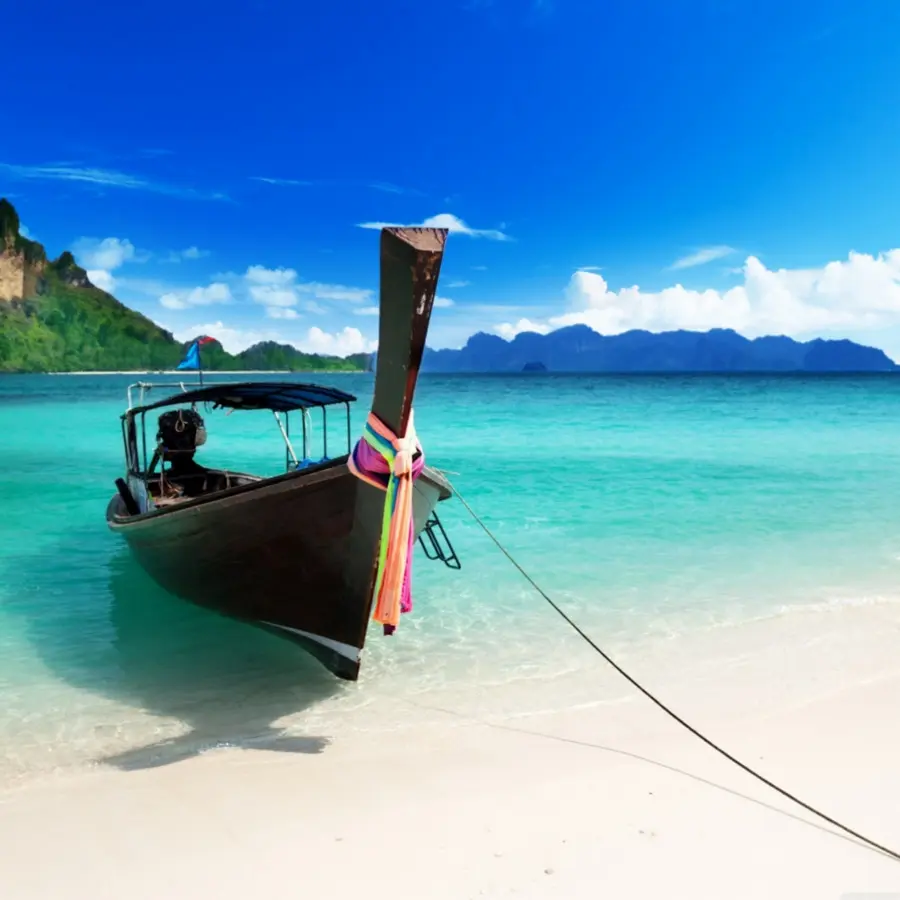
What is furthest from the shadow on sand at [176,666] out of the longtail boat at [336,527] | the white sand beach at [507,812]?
the longtail boat at [336,527]

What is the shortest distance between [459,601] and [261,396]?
3.18 meters

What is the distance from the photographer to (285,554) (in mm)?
5207

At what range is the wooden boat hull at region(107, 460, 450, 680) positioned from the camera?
4.90 metres

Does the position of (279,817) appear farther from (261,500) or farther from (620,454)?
(620,454)

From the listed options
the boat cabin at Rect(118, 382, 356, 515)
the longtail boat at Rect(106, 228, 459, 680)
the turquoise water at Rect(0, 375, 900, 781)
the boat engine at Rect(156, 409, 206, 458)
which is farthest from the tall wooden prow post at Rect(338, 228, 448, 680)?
the boat engine at Rect(156, 409, 206, 458)

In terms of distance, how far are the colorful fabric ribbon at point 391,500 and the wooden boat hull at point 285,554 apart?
29 cm

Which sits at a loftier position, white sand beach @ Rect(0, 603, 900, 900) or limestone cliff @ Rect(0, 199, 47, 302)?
limestone cliff @ Rect(0, 199, 47, 302)

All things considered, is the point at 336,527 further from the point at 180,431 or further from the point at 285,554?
the point at 180,431

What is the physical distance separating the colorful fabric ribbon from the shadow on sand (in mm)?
1270

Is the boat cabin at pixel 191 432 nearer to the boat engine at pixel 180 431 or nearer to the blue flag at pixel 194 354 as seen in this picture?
the boat engine at pixel 180 431

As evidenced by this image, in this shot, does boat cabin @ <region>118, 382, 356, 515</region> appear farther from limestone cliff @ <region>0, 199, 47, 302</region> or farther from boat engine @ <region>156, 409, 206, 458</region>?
limestone cliff @ <region>0, 199, 47, 302</region>

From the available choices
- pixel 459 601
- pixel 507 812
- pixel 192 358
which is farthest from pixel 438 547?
pixel 192 358

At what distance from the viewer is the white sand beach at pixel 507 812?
3371 mm

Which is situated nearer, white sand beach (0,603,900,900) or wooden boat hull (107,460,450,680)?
white sand beach (0,603,900,900)
